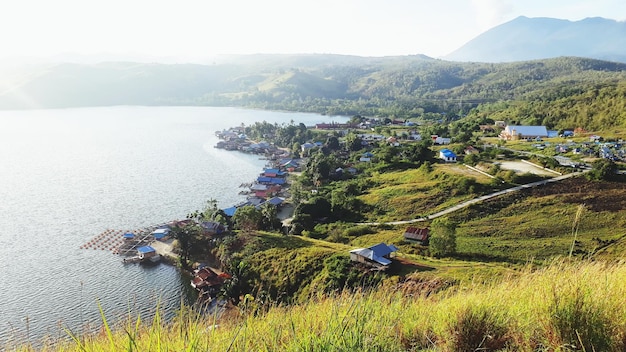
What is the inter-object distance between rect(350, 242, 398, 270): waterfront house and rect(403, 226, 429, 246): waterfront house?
13.0ft

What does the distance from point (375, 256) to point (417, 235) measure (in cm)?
552

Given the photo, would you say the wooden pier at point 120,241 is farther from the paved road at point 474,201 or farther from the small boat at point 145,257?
the paved road at point 474,201

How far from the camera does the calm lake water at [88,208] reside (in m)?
17.1

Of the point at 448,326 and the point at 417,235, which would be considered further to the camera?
the point at 417,235

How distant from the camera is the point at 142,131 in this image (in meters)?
73.2

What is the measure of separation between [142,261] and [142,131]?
57214 mm

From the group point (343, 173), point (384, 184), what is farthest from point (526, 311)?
point (343, 173)

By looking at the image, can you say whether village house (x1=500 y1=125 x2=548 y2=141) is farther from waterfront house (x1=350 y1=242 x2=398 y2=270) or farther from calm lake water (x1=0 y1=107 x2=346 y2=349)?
waterfront house (x1=350 y1=242 x2=398 y2=270)

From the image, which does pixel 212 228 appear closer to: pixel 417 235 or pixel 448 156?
pixel 417 235

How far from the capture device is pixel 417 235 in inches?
814

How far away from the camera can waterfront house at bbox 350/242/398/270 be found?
15.8 metres

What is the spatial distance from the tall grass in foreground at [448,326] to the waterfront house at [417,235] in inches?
704

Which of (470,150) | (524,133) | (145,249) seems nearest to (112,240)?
(145,249)

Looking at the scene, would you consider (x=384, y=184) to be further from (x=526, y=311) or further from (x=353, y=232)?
(x=526, y=311)
